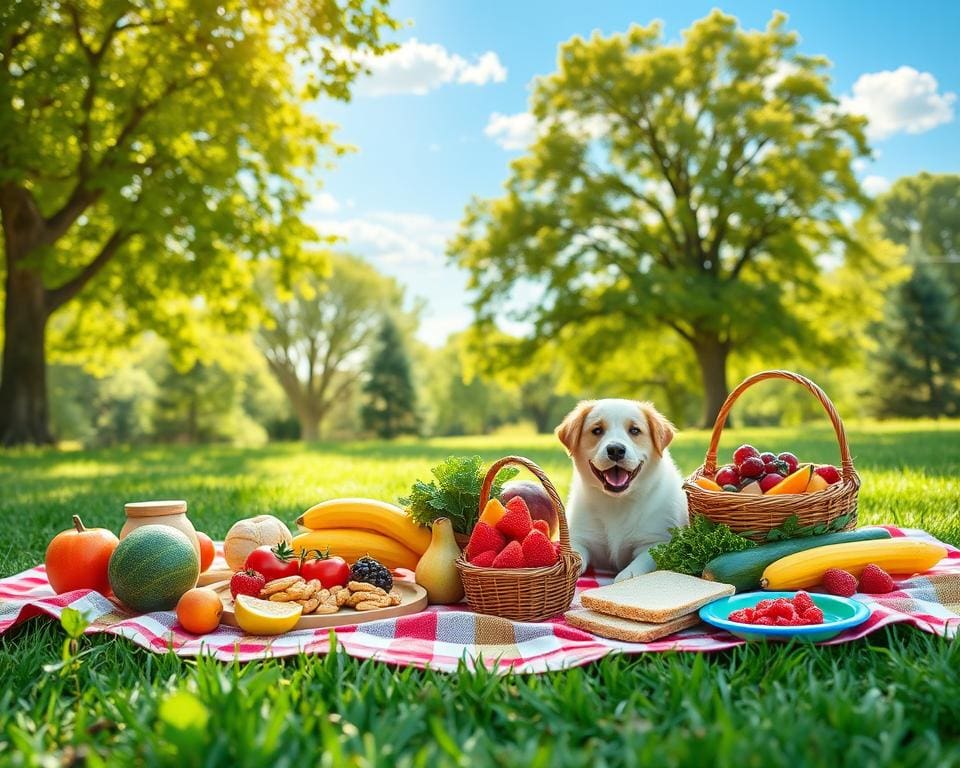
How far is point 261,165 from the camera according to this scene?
56.0ft

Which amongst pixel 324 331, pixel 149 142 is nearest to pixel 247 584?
pixel 149 142

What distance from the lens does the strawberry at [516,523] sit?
3654mm

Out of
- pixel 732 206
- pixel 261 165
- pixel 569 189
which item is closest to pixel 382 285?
pixel 569 189

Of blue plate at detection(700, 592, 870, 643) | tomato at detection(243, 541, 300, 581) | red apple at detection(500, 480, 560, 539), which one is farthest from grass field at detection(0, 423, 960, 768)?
red apple at detection(500, 480, 560, 539)

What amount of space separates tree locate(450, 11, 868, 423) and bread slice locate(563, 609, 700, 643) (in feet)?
67.7

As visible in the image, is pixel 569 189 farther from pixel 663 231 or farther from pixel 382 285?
pixel 382 285

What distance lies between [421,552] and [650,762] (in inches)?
107

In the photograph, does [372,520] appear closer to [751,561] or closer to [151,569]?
[151,569]

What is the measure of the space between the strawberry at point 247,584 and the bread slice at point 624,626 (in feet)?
4.59

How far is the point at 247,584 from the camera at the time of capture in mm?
3490

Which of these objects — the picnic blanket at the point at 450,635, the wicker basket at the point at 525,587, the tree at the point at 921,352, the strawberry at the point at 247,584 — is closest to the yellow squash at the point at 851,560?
the picnic blanket at the point at 450,635

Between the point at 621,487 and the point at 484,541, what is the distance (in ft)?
3.10

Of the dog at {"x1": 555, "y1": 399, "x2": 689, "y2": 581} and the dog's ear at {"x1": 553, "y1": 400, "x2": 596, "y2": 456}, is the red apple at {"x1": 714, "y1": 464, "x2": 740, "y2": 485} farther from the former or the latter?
the dog's ear at {"x1": 553, "y1": 400, "x2": 596, "y2": 456}

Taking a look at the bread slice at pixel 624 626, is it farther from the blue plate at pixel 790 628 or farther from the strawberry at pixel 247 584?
the strawberry at pixel 247 584
